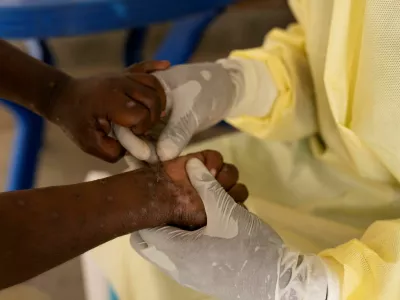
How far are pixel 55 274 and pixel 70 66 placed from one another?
2.12ft

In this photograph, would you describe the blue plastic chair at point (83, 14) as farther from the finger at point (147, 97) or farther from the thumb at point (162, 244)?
the thumb at point (162, 244)

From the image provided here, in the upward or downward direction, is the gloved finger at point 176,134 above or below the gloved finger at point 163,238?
above

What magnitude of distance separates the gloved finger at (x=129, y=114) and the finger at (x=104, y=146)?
0.02 metres

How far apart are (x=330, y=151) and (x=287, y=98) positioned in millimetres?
70

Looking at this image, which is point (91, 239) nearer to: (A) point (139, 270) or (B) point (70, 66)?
(A) point (139, 270)

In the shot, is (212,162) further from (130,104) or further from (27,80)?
(27,80)

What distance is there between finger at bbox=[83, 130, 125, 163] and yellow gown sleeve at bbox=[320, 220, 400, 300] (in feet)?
0.65

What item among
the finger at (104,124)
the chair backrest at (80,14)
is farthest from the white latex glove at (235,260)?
the chair backrest at (80,14)

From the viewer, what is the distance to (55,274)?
39.9 inches

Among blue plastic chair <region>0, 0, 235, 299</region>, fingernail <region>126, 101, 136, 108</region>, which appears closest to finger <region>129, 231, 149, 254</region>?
fingernail <region>126, 101, 136, 108</region>

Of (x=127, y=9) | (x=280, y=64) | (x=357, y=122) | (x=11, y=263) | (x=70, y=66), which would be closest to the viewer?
(x=11, y=263)

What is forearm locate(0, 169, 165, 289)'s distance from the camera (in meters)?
0.35

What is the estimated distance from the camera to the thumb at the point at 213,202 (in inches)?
16.7

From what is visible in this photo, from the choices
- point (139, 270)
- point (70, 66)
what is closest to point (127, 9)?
point (139, 270)
